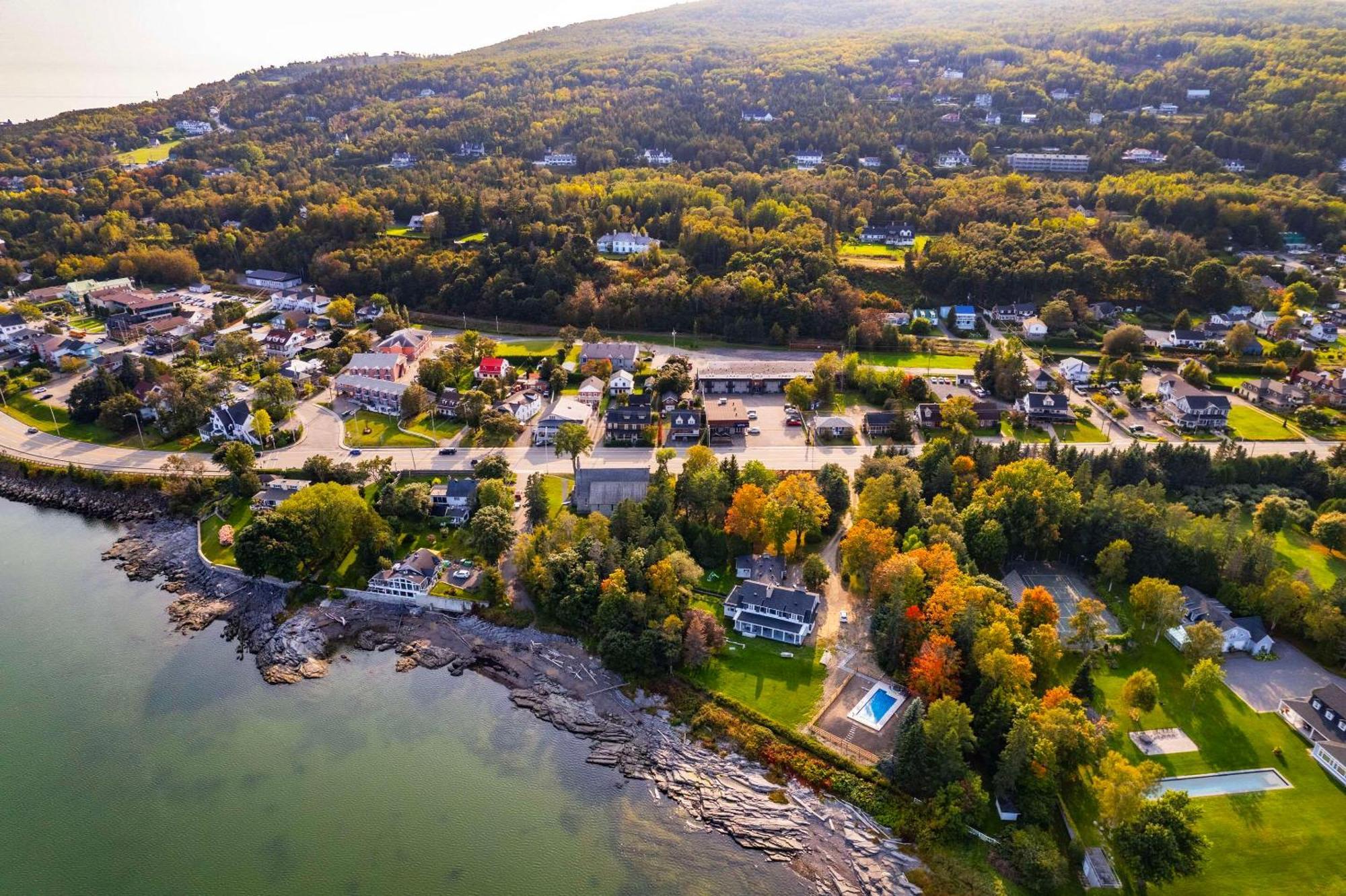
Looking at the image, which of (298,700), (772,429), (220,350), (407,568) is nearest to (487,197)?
(220,350)

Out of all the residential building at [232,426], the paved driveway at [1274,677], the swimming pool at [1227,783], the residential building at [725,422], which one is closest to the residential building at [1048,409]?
the residential building at [725,422]

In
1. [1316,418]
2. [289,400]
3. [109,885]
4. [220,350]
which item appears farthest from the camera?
[220,350]

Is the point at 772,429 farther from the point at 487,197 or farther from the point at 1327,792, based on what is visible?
the point at 487,197

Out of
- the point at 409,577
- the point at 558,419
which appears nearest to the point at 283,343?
the point at 558,419

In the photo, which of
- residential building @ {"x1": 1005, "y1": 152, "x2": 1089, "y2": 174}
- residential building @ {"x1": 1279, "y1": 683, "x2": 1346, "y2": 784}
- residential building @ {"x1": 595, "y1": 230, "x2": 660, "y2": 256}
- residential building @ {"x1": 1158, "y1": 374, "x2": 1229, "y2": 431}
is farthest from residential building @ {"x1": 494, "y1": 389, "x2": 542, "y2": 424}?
residential building @ {"x1": 1005, "y1": 152, "x2": 1089, "y2": 174}

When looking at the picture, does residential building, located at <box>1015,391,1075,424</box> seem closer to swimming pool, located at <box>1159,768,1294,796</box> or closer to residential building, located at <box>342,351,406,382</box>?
swimming pool, located at <box>1159,768,1294,796</box>

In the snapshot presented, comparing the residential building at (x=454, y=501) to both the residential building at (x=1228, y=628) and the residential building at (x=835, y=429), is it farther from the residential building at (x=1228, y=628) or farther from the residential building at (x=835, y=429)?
the residential building at (x=1228, y=628)

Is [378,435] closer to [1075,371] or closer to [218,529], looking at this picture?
[218,529]
